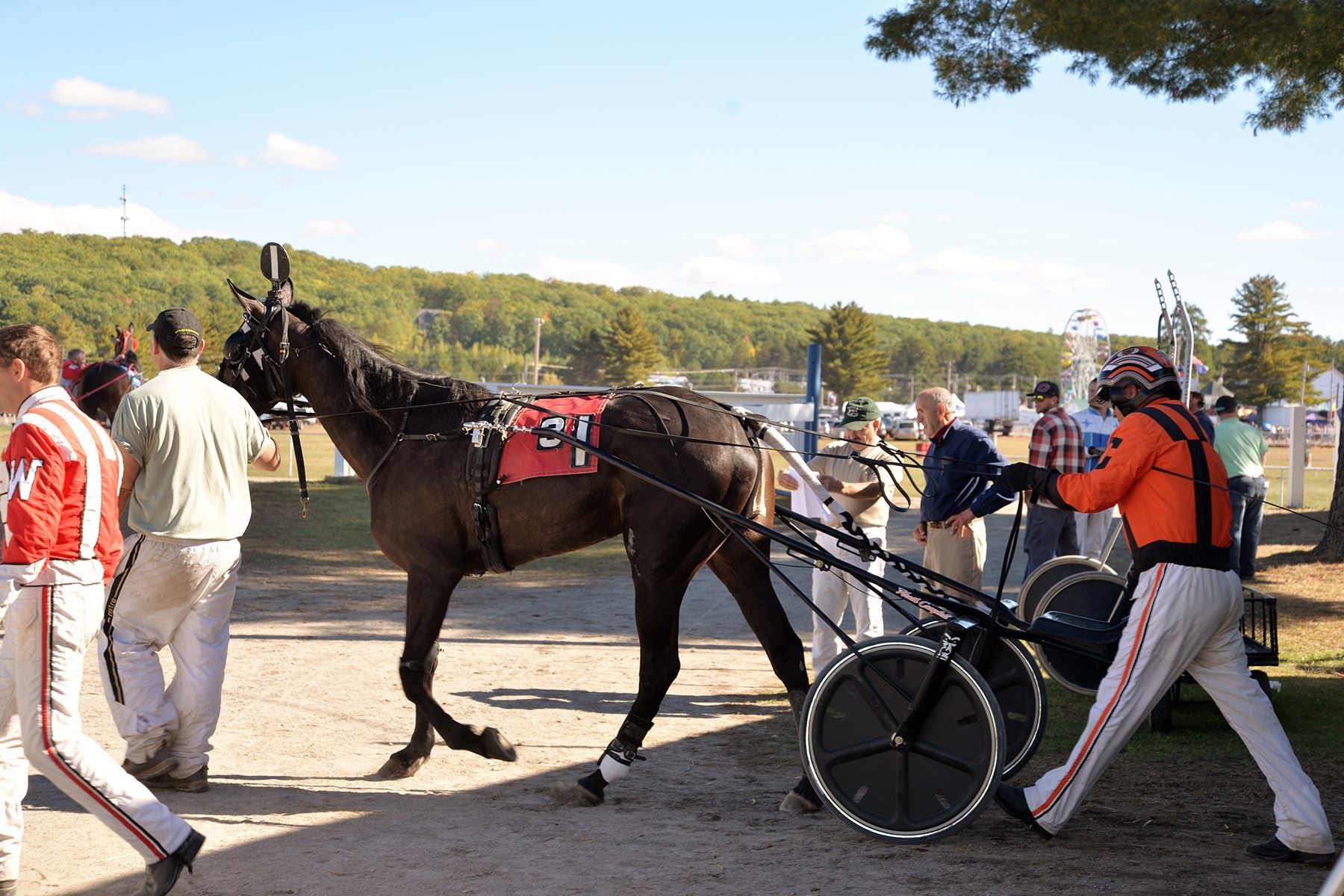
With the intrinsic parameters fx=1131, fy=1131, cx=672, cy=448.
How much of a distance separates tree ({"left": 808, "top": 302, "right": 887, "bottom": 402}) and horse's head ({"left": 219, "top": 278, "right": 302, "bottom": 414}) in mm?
111230

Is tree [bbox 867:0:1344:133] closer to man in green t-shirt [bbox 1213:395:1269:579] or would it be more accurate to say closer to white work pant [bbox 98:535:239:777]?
man in green t-shirt [bbox 1213:395:1269:579]

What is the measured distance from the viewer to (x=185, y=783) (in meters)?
4.89

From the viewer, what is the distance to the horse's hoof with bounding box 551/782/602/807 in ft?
15.8

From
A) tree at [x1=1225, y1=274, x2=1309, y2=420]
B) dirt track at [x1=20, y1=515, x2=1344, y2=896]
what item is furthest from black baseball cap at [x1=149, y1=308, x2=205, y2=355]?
tree at [x1=1225, y1=274, x2=1309, y2=420]

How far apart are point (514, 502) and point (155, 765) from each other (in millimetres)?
1897

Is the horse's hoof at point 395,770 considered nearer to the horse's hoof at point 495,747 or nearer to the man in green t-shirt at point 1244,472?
the horse's hoof at point 495,747

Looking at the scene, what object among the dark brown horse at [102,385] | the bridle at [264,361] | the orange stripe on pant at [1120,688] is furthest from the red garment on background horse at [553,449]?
the dark brown horse at [102,385]

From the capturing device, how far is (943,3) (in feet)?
37.3

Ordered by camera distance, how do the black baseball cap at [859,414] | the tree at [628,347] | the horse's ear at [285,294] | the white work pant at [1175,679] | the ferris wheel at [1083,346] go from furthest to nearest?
1. the tree at [628,347]
2. the ferris wheel at [1083,346]
3. the black baseball cap at [859,414]
4. the horse's ear at [285,294]
5. the white work pant at [1175,679]

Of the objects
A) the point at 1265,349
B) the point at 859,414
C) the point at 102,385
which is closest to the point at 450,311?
the point at 1265,349

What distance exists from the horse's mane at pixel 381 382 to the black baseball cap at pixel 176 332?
2.53 feet

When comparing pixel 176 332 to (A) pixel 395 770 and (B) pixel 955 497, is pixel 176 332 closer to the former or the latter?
(A) pixel 395 770

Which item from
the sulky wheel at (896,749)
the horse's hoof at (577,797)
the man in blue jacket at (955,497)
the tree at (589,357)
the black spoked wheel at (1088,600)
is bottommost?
the horse's hoof at (577,797)

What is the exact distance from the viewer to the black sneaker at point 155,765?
191 inches
